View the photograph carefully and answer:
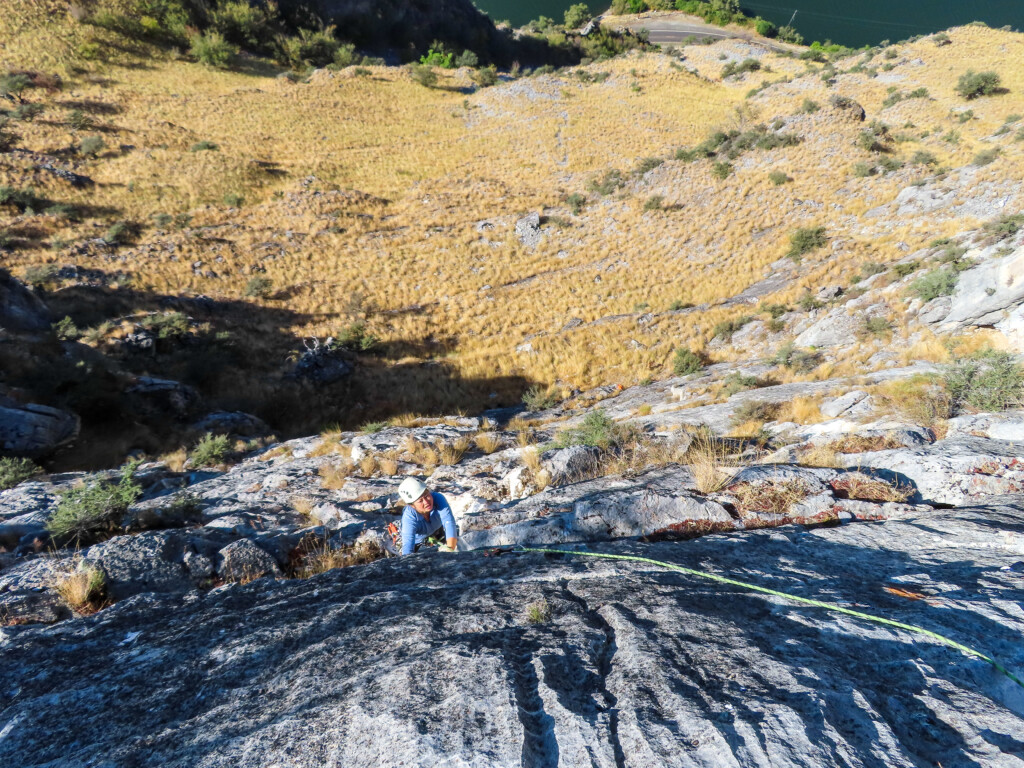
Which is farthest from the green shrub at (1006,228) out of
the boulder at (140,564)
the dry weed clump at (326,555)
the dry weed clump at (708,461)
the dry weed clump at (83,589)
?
the dry weed clump at (83,589)

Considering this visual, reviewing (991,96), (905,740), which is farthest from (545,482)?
(991,96)

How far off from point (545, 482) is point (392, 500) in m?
2.29

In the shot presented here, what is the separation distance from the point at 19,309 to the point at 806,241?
2740 cm

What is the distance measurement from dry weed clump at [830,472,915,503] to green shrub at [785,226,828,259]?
16.9 metres

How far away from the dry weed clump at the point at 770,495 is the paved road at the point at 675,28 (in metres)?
66.8

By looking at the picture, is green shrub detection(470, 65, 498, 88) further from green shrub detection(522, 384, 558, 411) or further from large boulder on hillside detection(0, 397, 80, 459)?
large boulder on hillside detection(0, 397, 80, 459)

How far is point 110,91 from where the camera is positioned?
32.2m

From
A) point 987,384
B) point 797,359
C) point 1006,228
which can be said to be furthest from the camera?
point 1006,228

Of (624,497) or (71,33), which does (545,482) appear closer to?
(624,497)

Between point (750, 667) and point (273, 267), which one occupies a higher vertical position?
point (273, 267)

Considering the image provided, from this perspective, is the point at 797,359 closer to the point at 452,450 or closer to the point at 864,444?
the point at 864,444

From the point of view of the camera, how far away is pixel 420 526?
4805mm

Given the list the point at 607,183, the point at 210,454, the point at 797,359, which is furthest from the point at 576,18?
the point at 210,454

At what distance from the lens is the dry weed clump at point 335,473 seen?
7016 millimetres
